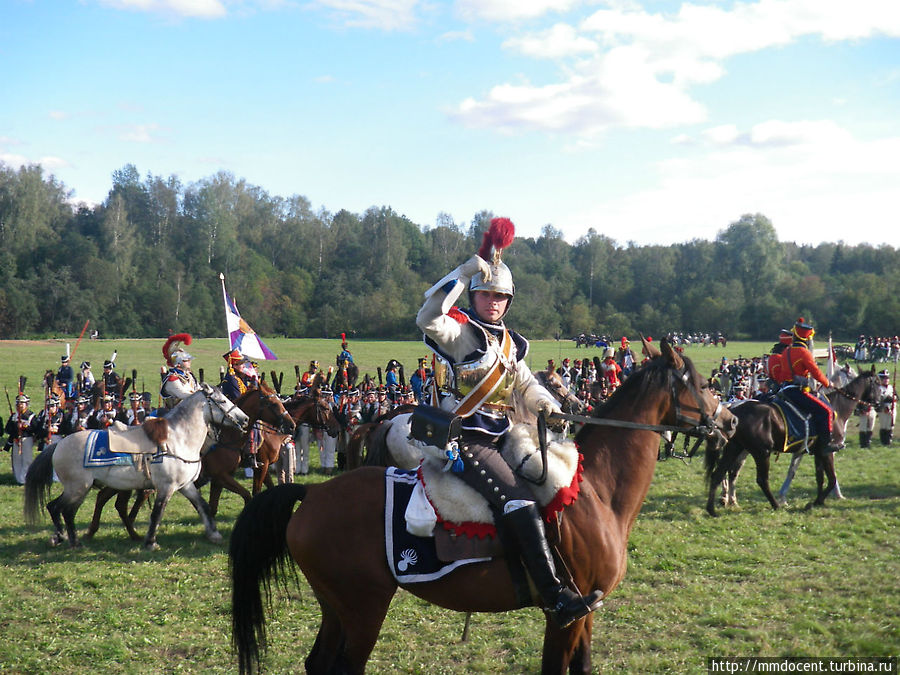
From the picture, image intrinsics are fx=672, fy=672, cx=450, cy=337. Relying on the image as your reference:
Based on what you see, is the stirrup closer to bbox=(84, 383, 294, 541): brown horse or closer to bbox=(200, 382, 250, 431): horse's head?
bbox=(200, 382, 250, 431): horse's head

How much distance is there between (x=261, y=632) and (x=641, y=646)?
3.40m

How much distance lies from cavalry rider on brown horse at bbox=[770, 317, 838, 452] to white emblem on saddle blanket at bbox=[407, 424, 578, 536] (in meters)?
8.45

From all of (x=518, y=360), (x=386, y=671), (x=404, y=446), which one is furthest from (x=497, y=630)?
(x=518, y=360)

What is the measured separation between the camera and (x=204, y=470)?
10.5 metres

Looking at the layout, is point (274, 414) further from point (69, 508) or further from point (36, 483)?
point (36, 483)

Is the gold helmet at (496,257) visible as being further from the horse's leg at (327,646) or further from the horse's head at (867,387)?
the horse's head at (867,387)

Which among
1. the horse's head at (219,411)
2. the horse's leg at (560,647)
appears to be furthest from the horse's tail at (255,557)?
the horse's head at (219,411)

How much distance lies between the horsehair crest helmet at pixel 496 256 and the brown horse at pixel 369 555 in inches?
53.1

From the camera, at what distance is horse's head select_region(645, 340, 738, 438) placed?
537 cm

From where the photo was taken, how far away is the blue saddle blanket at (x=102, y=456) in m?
9.07

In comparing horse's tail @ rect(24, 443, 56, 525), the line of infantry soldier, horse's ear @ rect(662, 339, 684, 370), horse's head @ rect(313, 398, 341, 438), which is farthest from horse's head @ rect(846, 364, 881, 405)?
horse's tail @ rect(24, 443, 56, 525)

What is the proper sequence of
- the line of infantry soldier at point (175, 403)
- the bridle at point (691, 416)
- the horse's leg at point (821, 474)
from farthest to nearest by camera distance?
the line of infantry soldier at point (175, 403) < the horse's leg at point (821, 474) < the bridle at point (691, 416)

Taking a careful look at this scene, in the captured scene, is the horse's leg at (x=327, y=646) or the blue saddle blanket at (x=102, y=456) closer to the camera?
the horse's leg at (x=327, y=646)

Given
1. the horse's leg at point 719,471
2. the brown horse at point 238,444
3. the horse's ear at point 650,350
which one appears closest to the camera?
the horse's ear at point 650,350
